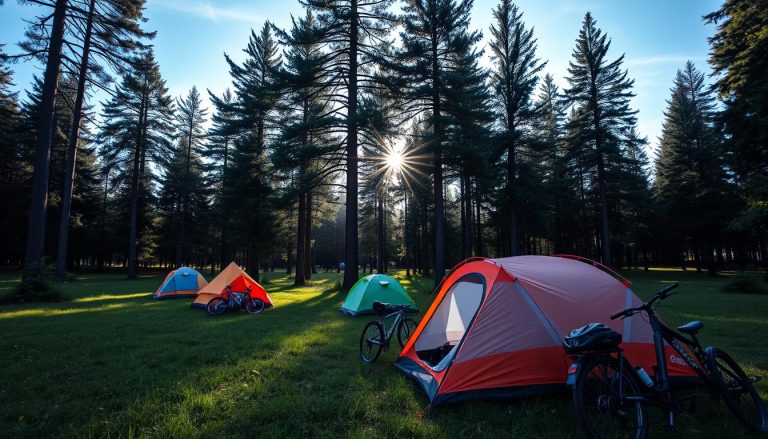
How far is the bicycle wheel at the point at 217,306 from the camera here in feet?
35.5

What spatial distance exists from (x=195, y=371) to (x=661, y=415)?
610 cm

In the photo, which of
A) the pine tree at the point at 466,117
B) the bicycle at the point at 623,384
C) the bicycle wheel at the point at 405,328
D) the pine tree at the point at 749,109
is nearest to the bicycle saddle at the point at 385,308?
the bicycle wheel at the point at 405,328

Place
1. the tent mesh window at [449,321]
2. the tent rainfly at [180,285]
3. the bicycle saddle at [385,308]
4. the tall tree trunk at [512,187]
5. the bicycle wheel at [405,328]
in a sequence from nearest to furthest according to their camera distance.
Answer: the tent mesh window at [449,321] → the bicycle saddle at [385,308] → the bicycle wheel at [405,328] → the tent rainfly at [180,285] → the tall tree trunk at [512,187]

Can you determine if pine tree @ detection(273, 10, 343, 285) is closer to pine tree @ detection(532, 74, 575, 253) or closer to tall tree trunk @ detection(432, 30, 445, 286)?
tall tree trunk @ detection(432, 30, 445, 286)

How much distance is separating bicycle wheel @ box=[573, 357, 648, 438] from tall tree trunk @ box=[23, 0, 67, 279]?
16.6 meters

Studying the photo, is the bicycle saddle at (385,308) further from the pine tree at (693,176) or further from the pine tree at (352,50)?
the pine tree at (693,176)

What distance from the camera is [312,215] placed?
86.2 feet

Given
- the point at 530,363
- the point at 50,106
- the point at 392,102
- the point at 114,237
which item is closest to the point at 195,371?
the point at 530,363

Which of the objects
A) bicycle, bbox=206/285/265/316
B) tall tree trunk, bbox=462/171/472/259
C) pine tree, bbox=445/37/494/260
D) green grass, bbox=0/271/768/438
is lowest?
green grass, bbox=0/271/768/438

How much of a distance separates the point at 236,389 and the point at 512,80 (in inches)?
878

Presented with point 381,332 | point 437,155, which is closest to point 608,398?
point 381,332

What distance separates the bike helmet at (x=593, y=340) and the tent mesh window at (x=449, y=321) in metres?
2.36

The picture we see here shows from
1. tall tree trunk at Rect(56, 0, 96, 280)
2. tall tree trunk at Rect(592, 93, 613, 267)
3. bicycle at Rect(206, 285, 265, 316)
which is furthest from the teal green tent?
tall tree trunk at Rect(592, 93, 613, 267)

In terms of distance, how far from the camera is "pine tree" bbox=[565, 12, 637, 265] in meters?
24.5
